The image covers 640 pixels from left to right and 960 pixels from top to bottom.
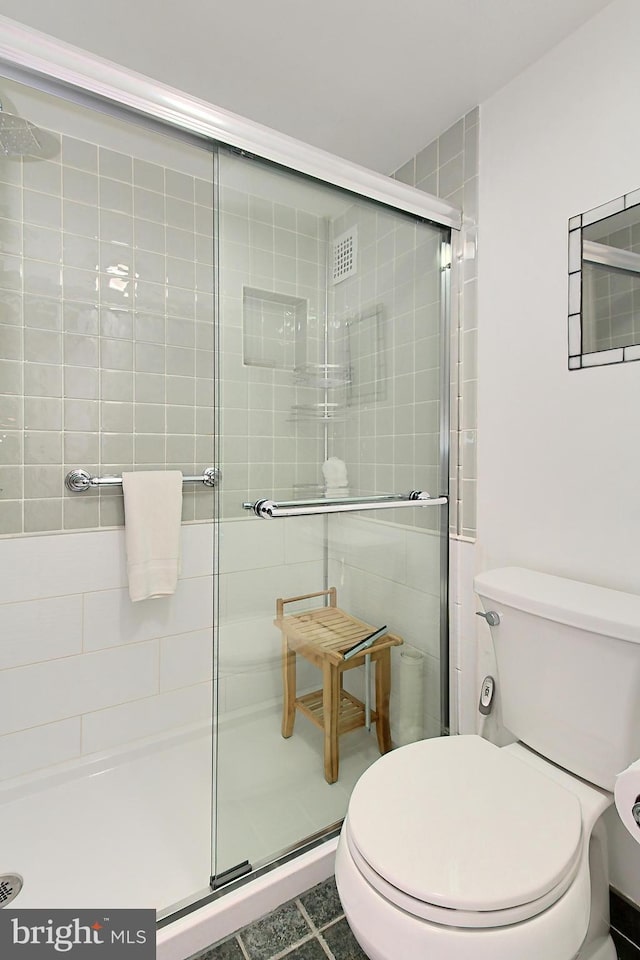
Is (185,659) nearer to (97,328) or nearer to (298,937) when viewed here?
(298,937)

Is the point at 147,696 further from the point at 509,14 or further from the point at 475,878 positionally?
the point at 509,14

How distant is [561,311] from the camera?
1297 mm

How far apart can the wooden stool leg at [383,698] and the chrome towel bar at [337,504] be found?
46cm

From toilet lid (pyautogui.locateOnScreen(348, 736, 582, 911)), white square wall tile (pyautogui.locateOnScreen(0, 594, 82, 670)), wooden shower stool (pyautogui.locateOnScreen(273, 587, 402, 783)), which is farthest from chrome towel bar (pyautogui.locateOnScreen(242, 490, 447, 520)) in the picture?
white square wall tile (pyautogui.locateOnScreen(0, 594, 82, 670))

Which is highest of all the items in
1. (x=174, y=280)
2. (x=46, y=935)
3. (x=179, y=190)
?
(x=179, y=190)

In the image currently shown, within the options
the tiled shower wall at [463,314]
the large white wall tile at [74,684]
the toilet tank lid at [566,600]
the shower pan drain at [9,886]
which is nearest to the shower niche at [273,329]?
the tiled shower wall at [463,314]

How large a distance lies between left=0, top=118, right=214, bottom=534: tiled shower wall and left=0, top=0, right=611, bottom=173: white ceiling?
351 millimetres

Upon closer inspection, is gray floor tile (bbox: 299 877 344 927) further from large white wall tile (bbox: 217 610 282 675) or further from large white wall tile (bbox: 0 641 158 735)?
large white wall tile (bbox: 0 641 158 735)

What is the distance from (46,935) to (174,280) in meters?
1.90

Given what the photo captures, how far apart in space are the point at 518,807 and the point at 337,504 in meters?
0.79

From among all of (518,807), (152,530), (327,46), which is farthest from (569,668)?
(327,46)

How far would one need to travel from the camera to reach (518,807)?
93cm

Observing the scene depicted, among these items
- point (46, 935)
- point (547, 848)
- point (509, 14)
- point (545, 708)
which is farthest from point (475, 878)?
point (509, 14)

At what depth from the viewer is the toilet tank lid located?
100 centimetres
